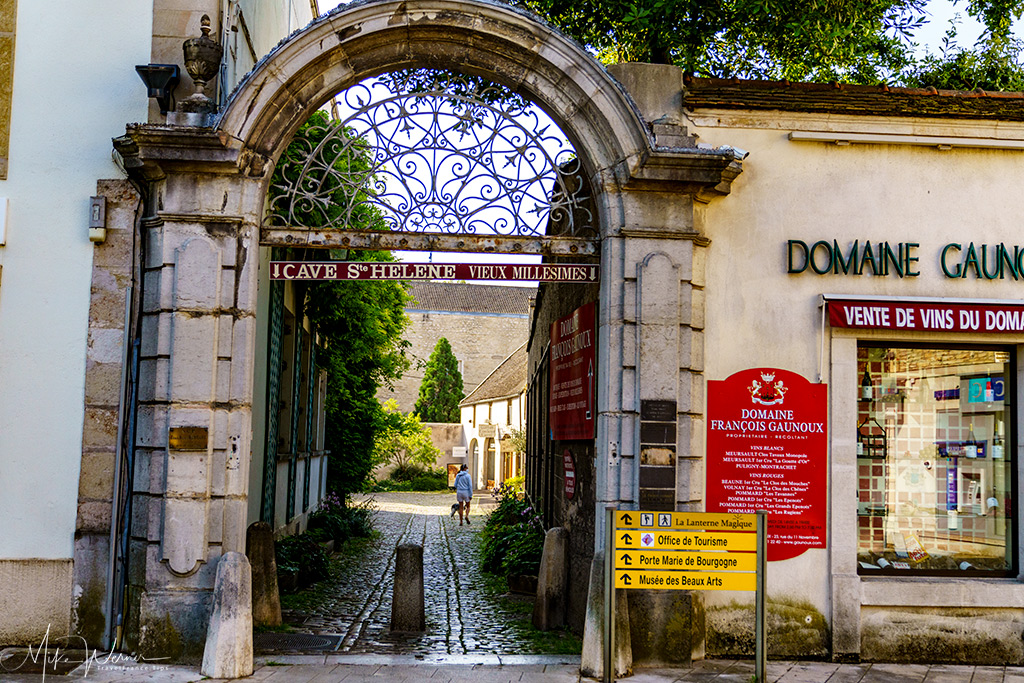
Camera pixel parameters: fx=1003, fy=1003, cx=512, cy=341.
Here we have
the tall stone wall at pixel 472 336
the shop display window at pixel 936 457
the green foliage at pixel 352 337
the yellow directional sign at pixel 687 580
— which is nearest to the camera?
the yellow directional sign at pixel 687 580

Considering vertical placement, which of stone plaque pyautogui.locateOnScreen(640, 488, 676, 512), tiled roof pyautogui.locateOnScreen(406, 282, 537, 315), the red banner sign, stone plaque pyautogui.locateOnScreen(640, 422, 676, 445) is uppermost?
tiled roof pyautogui.locateOnScreen(406, 282, 537, 315)

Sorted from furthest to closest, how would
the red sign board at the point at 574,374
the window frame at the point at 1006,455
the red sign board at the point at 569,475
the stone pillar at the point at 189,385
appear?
1. the red sign board at the point at 569,475
2. the red sign board at the point at 574,374
3. the window frame at the point at 1006,455
4. the stone pillar at the point at 189,385

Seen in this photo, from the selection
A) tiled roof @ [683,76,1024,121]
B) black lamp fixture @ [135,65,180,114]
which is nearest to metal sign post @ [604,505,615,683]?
tiled roof @ [683,76,1024,121]

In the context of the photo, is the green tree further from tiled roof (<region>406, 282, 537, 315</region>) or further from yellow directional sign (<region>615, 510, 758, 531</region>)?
yellow directional sign (<region>615, 510, 758, 531</region>)

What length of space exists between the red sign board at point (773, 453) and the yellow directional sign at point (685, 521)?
3.39 feet

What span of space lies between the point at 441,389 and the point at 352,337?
139 feet

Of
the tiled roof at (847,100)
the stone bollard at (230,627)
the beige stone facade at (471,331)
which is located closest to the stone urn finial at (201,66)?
the stone bollard at (230,627)

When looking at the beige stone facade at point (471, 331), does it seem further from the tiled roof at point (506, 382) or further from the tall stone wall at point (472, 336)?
the tiled roof at point (506, 382)

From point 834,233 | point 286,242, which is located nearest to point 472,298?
point 834,233

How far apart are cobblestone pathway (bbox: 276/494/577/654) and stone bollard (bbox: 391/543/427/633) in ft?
0.48

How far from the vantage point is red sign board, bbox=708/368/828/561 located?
8055 millimetres

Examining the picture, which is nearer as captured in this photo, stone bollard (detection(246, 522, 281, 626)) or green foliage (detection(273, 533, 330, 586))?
stone bollard (detection(246, 522, 281, 626))

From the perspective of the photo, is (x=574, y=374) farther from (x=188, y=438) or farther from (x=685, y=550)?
(x=188, y=438)

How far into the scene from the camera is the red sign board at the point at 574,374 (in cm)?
927
